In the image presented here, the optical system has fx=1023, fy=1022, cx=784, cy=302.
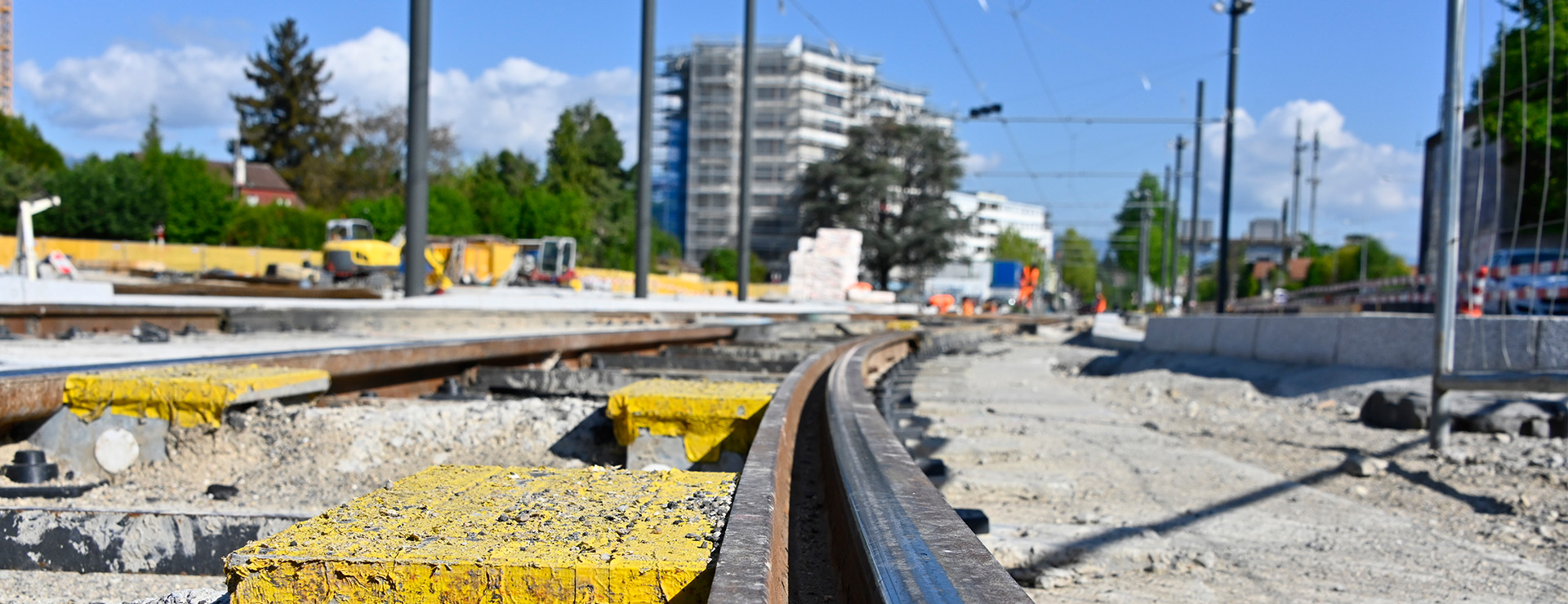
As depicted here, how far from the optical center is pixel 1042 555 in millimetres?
3314

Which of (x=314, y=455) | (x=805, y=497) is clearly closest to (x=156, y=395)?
(x=314, y=455)

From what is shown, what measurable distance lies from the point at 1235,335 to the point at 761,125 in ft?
296

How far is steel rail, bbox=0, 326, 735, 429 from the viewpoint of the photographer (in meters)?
3.32

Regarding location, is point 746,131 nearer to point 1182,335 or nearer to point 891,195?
point 1182,335

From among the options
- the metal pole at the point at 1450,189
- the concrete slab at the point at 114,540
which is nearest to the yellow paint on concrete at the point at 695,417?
the concrete slab at the point at 114,540

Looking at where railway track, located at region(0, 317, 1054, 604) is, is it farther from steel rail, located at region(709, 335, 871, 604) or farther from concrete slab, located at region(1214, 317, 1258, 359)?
concrete slab, located at region(1214, 317, 1258, 359)

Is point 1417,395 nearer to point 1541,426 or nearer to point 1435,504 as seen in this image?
point 1541,426

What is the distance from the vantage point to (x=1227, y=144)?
2772 centimetres

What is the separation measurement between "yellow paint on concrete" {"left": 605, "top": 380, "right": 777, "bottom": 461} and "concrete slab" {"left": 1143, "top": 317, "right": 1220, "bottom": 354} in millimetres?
13542

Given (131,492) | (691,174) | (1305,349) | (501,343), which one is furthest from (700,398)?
(691,174)

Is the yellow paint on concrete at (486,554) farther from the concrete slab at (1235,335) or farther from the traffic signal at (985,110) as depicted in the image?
the traffic signal at (985,110)

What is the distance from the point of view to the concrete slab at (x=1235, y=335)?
13703mm

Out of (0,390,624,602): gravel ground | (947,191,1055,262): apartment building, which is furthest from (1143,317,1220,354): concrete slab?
(947,191,1055,262): apartment building

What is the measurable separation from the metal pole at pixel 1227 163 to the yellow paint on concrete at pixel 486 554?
2676cm
